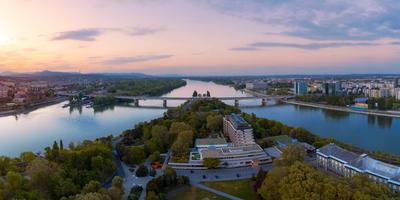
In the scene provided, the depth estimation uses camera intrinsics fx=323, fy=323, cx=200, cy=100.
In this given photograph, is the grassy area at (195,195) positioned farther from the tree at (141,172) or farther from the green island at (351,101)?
the green island at (351,101)

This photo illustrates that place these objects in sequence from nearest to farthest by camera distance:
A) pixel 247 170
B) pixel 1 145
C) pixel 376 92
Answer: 1. pixel 247 170
2. pixel 1 145
3. pixel 376 92

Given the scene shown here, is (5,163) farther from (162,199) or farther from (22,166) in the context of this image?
(162,199)

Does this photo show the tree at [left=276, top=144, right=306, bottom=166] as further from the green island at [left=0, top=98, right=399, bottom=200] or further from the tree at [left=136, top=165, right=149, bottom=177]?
the tree at [left=136, top=165, right=149, bottom=177]

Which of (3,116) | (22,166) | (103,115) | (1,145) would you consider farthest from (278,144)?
(3,116)

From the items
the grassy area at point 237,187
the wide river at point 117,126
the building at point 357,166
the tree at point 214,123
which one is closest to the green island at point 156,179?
the grassy area at point 237,187

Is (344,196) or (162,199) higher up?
(344,196)

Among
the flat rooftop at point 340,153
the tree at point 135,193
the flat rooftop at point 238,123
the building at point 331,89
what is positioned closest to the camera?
the tree at point 135,193
